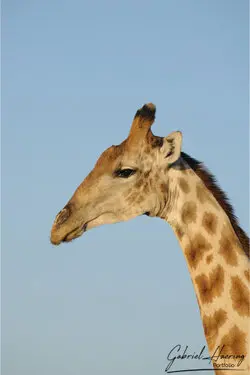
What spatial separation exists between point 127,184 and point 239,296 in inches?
88.2

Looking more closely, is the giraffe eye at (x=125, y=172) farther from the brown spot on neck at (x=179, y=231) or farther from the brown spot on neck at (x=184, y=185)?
the brown spot on neck at (x=179, y=231)

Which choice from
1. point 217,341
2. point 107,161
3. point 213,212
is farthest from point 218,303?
point 107,161

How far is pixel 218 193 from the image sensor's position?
30.2 ft

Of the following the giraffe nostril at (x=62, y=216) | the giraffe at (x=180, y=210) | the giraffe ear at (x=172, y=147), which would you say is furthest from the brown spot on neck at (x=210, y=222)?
the giraffe nostril at (x=62, y=216)

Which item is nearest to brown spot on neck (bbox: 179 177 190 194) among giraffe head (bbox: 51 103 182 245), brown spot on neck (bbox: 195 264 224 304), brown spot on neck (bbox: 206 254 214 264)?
giraffe head (bbox: 51 103 182 245)

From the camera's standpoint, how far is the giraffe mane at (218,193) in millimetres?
8859

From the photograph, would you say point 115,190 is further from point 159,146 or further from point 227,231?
point 227,231

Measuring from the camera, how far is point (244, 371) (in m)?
7.66

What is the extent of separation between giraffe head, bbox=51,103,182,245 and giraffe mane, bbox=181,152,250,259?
1.46 ft

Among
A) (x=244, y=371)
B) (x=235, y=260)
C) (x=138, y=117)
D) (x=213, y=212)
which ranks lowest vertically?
(x=244, y=371)

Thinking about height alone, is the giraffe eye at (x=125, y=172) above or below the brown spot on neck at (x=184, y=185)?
above

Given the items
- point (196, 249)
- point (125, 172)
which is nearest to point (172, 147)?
point (125, 172)

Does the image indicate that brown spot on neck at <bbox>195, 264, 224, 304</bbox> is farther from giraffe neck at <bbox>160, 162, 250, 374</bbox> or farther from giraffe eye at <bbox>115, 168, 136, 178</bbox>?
giraffe eye at <bbox>115, 168, 136, 178</bbox>

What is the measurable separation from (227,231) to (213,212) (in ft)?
1.14
